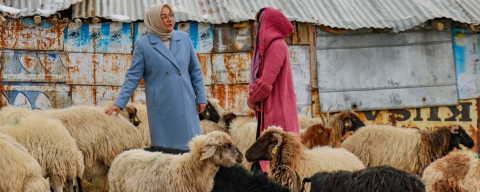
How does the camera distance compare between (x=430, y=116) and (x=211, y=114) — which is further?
(x=430, y=116)

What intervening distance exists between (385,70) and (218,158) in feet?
19.9

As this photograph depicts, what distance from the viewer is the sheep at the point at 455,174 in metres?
4.84

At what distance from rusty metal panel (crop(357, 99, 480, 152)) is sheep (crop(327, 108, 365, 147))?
2.70ft

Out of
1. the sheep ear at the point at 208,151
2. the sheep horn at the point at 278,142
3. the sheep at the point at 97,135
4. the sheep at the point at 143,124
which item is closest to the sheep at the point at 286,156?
the sheep horn at the point at 278,142

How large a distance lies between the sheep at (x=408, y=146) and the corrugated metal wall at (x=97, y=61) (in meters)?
2.07

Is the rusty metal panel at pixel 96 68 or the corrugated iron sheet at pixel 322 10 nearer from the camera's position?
the rusty metal panel at pixel 96 68

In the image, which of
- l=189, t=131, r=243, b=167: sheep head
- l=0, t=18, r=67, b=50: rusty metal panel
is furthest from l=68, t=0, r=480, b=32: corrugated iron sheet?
l=189, t=131, r=243, b=167: sheep head

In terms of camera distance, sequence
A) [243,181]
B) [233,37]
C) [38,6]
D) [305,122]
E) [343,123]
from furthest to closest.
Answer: [233,37] < [343,123] < [38,6] < [305,122] < [243,181]

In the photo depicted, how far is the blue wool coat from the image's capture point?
6023 millimetres

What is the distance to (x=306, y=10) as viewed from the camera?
10234 millimetres

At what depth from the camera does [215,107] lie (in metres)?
8.52

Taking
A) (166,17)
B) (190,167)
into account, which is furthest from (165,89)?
(190,167)

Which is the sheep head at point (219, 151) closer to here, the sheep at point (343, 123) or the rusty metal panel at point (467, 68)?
the sheep at point (343, 123)

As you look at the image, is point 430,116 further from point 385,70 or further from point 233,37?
point 233,37
